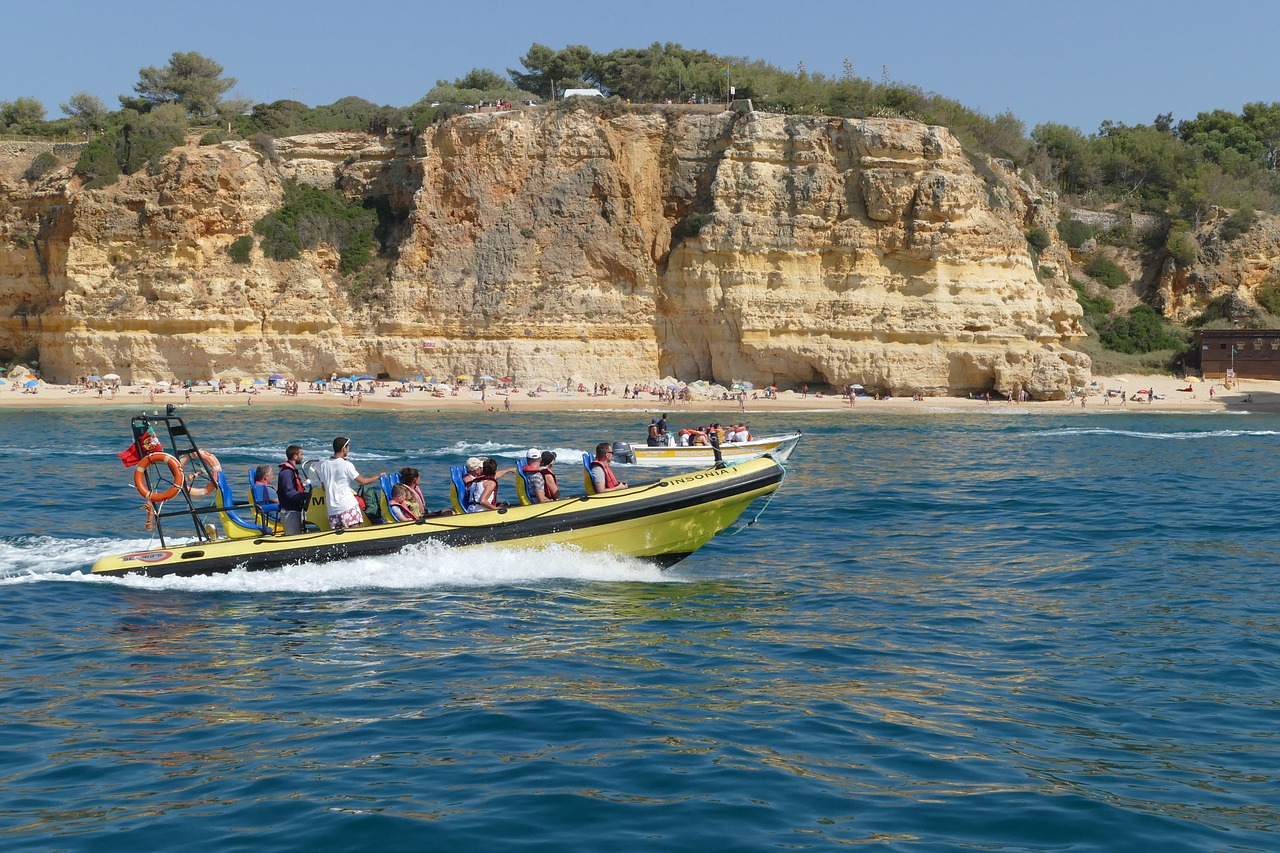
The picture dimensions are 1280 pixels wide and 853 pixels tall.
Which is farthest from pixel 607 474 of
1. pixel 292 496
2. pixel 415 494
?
pixel 292 496

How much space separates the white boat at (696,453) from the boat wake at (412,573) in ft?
43.4

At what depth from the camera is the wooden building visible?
55406 mm

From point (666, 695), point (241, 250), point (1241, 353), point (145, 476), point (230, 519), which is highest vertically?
point (241, 250)

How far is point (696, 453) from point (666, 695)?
18929mm

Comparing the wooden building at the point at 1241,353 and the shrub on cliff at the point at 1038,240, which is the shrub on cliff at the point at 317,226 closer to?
the shrub on cliff at the point at 1038,240

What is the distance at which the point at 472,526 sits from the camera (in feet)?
45.8

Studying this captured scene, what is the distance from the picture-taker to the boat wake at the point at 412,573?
44.5 ft

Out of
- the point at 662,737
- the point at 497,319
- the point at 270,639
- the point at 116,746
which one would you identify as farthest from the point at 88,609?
the point at 497,319

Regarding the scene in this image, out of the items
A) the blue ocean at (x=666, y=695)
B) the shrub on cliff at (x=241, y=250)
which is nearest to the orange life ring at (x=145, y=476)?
the blue ocean at (x=666, y=695)

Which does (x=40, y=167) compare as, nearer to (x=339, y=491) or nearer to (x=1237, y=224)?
(x=339, y=491)

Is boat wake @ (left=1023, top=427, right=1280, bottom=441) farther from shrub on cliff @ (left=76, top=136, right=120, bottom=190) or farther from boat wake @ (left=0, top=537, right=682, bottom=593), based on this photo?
shrub on cliff @ (left=76, top=136, right=120, bottom=190)

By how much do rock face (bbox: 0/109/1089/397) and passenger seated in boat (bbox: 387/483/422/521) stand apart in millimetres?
37319

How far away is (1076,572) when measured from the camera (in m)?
15.5

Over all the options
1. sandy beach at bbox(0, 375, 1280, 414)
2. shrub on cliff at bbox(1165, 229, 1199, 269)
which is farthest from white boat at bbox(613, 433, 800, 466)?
shrub on cliff at bbox(1165, 229, 1199, 269)
